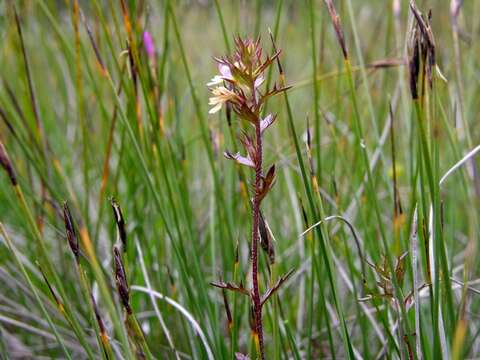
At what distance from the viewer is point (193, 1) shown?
185cm

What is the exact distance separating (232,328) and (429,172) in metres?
0.30

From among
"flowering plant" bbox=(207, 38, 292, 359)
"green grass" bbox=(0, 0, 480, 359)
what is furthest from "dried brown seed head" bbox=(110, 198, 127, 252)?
"flowering plant" bbox=(207, 38, 292, 359)

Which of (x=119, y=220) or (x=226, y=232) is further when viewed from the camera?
(x=226, y=232)

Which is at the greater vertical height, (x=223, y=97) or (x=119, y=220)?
(x=223, y=97)

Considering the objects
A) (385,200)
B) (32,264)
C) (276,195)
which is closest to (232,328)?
(32,264)

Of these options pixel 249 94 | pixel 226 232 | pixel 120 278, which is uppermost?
pixel 249 94

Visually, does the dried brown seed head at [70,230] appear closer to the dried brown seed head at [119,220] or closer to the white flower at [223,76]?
Result: the dried brown seed head at [119,220]

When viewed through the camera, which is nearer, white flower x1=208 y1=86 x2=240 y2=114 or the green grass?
white flower x1=208 y1=86 x2=240 y2=114

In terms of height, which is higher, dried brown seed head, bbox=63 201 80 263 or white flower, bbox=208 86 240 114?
white flower, bbox=208 86 240 114

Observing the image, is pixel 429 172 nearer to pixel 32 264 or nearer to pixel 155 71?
pixel 155 71

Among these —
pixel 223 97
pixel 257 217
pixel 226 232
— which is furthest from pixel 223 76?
pixel 226 232

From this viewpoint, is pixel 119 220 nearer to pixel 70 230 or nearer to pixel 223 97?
pixel 70 230

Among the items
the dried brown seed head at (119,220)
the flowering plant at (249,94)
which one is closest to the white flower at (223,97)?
the flowering plant at (249,94)

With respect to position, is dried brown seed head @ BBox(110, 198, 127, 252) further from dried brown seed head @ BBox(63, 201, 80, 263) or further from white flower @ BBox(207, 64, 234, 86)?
white flower @ BBox(207, 64, 234, 86)
